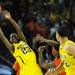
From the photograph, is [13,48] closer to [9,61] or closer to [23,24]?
[9,61]

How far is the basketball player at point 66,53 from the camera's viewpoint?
7.02m

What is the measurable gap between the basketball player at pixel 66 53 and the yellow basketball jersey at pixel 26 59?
2.43 ft

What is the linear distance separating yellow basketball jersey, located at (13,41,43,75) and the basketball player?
74 cm

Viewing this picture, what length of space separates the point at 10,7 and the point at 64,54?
763cm

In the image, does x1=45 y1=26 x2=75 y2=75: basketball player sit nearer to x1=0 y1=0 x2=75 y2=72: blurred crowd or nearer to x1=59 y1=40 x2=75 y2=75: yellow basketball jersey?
x1=59 y1=40 x2=75 y2=75: yellow basketball jersey

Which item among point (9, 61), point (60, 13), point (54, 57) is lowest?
point (60, 13)

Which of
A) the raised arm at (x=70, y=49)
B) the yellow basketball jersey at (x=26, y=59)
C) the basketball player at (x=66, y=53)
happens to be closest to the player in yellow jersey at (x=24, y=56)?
the yellow basketball jersey at (x=26, y=59)

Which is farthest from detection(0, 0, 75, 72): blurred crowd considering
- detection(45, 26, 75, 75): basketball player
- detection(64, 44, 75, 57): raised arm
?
detection(64, 44, 75, 57): raised arm

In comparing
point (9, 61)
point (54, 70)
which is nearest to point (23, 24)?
point (9, 61)

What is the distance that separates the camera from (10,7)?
14562 mm

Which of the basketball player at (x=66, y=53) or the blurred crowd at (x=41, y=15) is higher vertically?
the basketball player at (x=66, y=53)

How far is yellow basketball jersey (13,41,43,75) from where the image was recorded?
792 cm

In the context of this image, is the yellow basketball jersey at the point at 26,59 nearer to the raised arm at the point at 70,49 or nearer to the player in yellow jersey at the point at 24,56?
the player in yellow jersey at the point at 24,56

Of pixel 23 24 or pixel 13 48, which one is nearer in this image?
pixel 13 48
